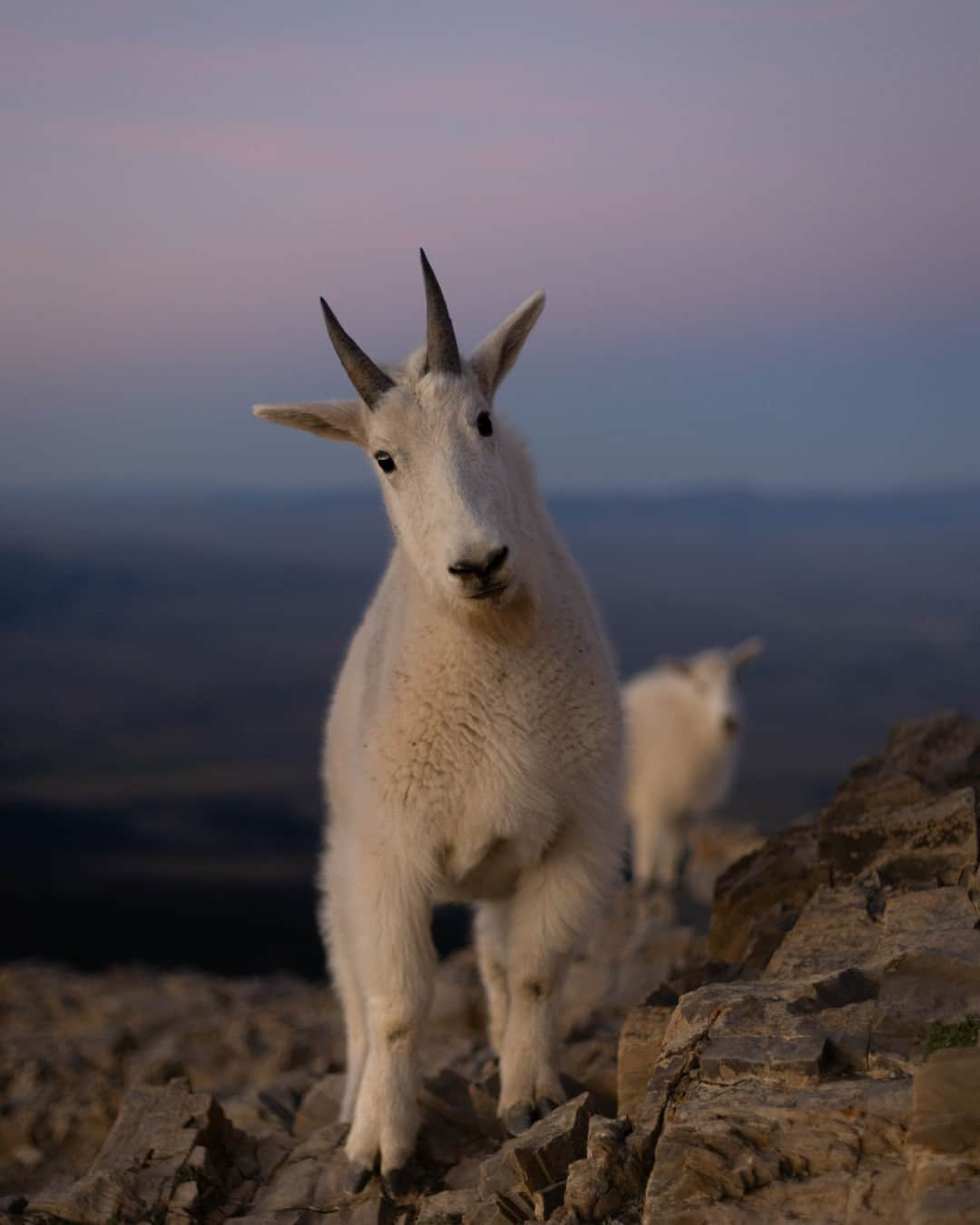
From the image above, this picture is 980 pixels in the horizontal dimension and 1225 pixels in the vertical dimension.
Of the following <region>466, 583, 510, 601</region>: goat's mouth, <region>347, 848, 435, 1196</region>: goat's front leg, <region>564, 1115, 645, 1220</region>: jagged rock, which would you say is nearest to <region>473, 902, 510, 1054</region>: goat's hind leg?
<region>347, 848, 435, 1196</region>: goat's front leg

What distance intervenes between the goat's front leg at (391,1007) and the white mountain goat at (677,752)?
1107 cm

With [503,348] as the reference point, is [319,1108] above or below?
below

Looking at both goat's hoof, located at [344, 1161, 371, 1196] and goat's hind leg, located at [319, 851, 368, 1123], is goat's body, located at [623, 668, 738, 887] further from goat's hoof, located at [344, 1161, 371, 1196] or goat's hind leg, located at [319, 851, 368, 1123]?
goat's hoof, located at [344, 1161, 371, 1196]

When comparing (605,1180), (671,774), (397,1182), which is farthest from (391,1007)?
(671,774)

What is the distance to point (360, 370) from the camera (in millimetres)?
5445

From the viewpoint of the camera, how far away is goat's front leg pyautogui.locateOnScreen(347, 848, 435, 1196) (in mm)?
5504

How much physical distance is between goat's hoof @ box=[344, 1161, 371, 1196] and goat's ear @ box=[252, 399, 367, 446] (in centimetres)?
296

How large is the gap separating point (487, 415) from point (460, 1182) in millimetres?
3028

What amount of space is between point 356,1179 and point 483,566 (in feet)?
8.40

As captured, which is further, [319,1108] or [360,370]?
[319,1108]

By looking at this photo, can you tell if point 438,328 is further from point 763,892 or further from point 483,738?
point 763,892

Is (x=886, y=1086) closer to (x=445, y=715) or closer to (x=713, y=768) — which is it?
(x=445, y=715)

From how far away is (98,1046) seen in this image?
990 centimetres

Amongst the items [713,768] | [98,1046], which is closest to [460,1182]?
[98,1046]
